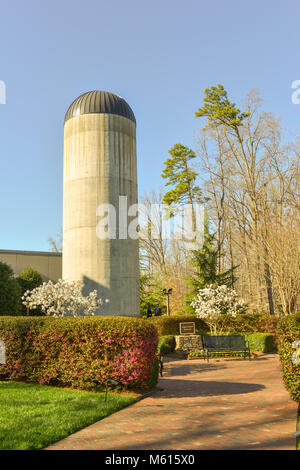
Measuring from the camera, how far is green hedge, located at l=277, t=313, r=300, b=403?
8016 millimetres

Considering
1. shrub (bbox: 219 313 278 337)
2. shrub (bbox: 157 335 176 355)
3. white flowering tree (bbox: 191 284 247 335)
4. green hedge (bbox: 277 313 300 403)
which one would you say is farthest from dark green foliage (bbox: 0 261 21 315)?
green hedge (bbox: 277 313 300 403)

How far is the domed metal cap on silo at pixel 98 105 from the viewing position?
25219mm

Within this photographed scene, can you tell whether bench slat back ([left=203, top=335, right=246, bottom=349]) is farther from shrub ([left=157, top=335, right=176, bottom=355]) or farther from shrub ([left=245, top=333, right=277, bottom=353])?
shrub ([left=157, top=335, right=176, bottom=355])

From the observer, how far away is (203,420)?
698cm

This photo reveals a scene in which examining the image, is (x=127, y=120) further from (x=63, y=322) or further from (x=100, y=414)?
(x=100, y=414)

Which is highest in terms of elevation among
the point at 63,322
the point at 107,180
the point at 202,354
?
the point at 107,180

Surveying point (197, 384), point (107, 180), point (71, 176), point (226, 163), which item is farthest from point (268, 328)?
point (226, 163)

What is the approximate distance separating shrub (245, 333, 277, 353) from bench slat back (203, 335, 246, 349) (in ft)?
7.08

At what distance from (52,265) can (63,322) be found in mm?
18384

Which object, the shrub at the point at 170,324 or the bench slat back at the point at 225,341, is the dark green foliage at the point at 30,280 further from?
the bench slat back at the point at 225,341

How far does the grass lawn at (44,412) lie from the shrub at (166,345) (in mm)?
9532

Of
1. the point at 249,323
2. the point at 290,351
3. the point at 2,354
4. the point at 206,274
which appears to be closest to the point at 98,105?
the point at 206,274

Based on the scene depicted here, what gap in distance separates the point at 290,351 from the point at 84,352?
193 inches
